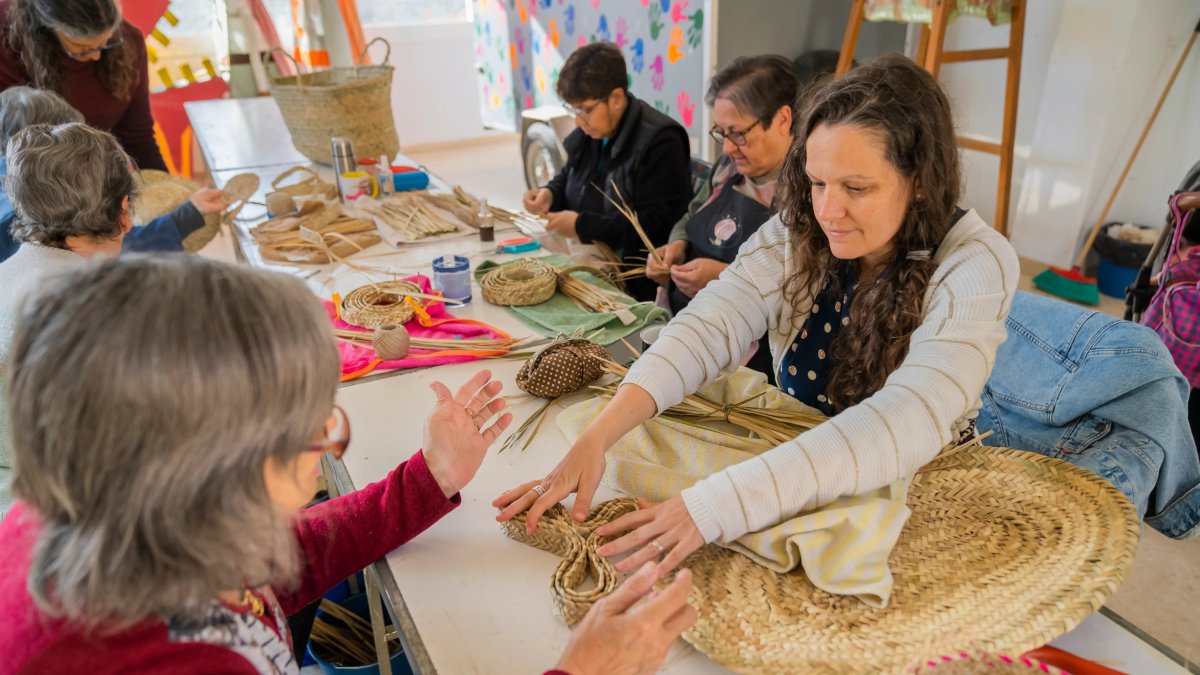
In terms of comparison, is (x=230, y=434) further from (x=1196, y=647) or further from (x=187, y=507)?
(x=1196, y=647)

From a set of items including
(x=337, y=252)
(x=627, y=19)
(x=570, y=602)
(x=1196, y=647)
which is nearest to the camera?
(x=570, y=602)

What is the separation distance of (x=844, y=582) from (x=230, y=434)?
0.77 metres

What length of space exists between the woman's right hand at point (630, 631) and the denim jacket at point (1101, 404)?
86cm

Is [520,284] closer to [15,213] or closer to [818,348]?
[818,348]

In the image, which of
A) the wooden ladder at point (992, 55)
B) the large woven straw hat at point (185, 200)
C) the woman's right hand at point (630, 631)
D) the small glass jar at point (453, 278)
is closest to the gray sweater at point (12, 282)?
the small glass jar at point (453, 278)

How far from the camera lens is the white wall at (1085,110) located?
12.0 feet

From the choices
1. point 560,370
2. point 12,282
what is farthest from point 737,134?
point 12,282

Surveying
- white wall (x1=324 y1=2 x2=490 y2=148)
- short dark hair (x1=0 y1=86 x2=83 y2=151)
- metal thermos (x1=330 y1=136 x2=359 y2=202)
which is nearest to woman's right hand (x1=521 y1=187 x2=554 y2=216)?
metal thermos (x1=330 y1=136 x2=359 y2=202)

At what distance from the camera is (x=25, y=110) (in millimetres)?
2180

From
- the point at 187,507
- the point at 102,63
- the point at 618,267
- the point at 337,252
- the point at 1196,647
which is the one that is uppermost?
the point at 102,63

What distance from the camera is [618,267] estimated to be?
110 inches

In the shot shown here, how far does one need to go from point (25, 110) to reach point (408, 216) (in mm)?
1076

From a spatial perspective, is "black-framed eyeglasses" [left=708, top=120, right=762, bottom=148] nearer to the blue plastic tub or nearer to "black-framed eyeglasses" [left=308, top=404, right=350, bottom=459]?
"black-framed eyeglasses" [left=308, top=404, right=350, bottom=459]

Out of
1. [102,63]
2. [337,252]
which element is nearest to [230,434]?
[337,252]
